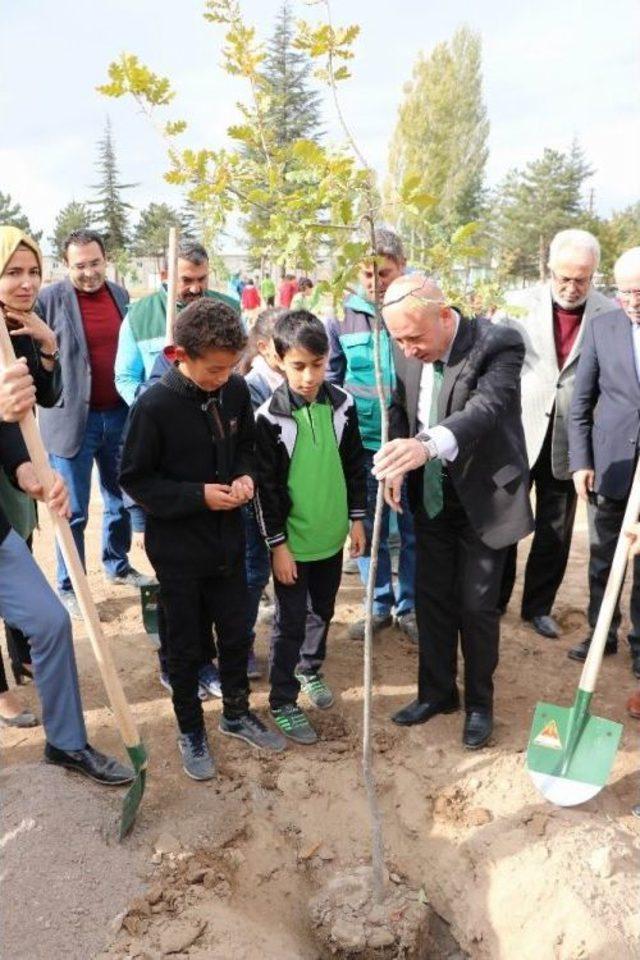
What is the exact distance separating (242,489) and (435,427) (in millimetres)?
763

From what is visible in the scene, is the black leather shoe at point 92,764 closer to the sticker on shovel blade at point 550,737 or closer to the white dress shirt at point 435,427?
the sticker on shovel blade at point 550,737

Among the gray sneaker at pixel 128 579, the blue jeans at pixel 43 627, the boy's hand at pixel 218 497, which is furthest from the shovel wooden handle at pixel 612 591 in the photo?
the gray sneaker at pixel 128 579

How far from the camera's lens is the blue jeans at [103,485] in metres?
4.42

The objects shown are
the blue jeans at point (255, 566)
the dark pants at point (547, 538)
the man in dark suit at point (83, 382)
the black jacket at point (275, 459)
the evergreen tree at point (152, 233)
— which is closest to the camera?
the black jacket at point (275, 459)

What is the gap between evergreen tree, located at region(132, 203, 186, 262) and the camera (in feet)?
111

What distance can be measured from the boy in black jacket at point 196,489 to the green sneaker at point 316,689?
43 centimetres

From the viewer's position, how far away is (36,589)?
8.99 feet

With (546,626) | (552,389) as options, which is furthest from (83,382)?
(546,626)

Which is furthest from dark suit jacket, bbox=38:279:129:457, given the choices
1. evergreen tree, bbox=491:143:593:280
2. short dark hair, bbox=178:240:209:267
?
evergreen tree, bbox=491:143:593:280

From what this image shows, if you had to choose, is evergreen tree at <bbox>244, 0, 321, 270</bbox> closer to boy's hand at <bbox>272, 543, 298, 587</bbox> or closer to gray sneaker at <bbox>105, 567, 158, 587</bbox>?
boy's hand at <bbox>272, 543, 298, 587</bbox>

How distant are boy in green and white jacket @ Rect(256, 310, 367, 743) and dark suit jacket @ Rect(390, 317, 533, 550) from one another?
0.44 meters

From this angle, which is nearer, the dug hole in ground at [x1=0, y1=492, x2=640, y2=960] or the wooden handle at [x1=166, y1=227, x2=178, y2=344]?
the dug hole in ground at [x1=0, y1=492, x2=640, y2=960]

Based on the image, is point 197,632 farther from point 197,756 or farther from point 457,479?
point 457,479

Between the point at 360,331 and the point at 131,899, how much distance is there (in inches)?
108
